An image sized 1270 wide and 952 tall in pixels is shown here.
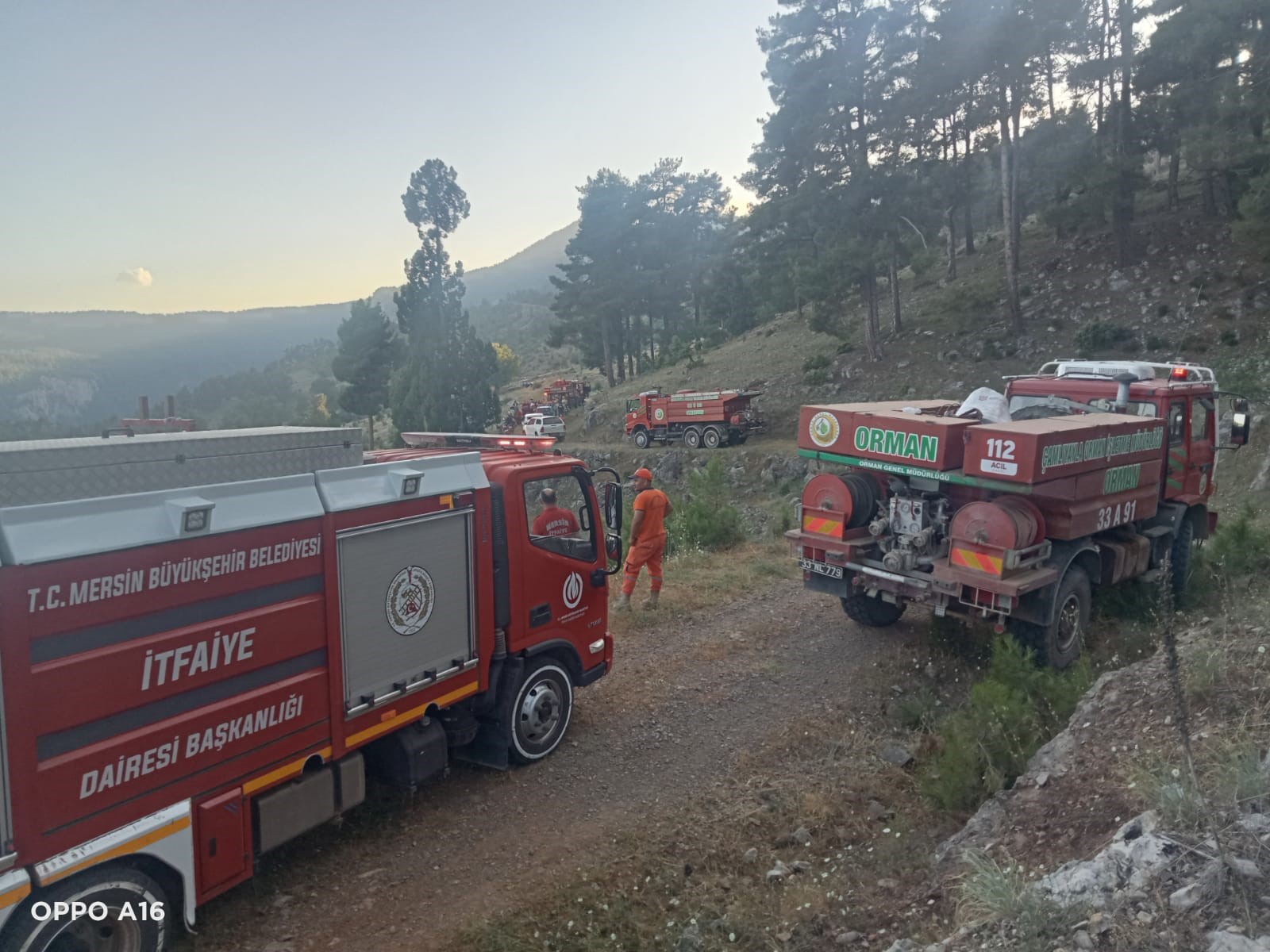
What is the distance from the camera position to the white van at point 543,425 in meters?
36.7

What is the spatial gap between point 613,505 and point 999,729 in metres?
3.25

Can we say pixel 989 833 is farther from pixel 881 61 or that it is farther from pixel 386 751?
pixel 881 61

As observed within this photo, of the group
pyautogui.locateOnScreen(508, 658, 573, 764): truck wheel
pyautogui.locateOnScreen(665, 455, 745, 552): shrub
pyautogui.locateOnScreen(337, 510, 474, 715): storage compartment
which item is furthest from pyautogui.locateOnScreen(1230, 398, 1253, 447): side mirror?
pyautogui.locateOnScreen(337, 510, 474, 715): storage compartment

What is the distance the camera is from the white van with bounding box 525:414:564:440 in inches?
1444

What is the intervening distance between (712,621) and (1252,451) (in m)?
14.2

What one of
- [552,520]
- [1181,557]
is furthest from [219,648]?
[1181,557]

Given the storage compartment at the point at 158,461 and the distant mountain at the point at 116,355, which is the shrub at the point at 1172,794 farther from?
the distant mountain at the point at 116,355

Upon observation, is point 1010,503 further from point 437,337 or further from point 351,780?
point 437,337

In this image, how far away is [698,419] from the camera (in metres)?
30.8

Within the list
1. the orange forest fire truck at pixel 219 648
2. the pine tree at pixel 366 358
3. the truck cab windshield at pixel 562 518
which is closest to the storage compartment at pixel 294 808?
the orange forest fire truck at pixel 219 648

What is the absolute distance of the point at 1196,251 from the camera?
27.1 meters

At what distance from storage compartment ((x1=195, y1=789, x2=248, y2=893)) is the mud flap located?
197 centimetres

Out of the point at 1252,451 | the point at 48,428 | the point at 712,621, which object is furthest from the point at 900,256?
the point at 48,428

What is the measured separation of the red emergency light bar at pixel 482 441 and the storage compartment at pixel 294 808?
2844 mm
